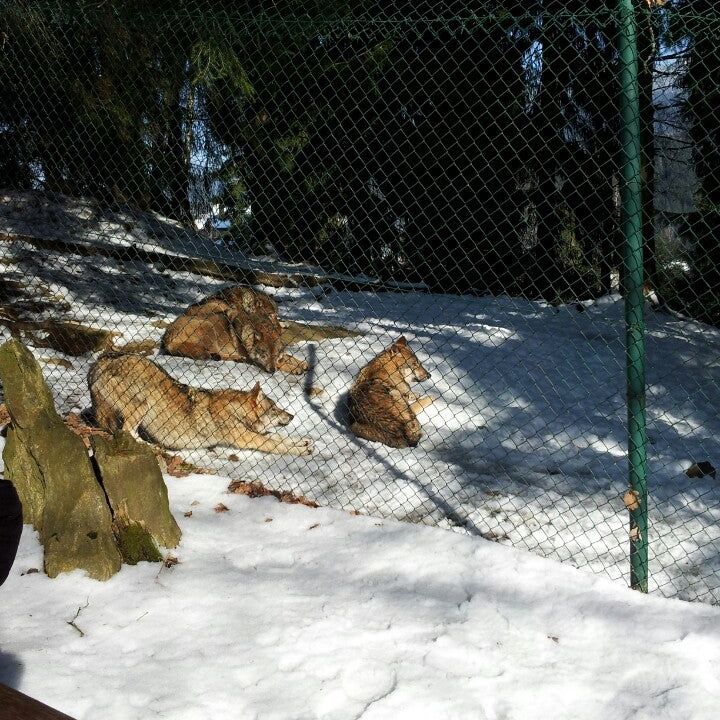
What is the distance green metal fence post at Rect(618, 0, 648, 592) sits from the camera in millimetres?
3219

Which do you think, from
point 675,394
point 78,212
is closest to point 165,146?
point 78,212

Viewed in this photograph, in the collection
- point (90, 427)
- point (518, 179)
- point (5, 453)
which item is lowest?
point (90, 427)

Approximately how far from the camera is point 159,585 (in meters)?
3.24

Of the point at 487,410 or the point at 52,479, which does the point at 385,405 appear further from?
the point at 52,479

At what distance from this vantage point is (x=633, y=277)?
327cm

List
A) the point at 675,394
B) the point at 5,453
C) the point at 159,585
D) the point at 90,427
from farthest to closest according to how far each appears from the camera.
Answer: the point at 675,394 → the point at 90,427 → the point at 5,453 → the point at 159,585

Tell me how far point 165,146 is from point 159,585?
14.9 feet

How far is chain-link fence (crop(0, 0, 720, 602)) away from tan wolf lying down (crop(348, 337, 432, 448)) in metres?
0.02

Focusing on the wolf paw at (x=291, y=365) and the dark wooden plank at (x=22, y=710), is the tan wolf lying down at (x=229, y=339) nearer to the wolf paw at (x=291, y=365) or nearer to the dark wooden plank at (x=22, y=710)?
the wolf paw at (x=291, y=365)

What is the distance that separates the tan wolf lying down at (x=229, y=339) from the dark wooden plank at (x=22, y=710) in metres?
4.99

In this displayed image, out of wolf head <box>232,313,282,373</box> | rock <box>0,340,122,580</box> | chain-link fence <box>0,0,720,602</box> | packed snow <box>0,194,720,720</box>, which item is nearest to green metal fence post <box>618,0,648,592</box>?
chain-link fence <box>0,0,720,602</box>

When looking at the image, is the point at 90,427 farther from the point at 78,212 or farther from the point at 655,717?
the point at 78,212

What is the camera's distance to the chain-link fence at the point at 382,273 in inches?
174

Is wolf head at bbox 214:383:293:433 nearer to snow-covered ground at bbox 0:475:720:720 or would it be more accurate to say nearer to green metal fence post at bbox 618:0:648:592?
snow-covered ground at bbox 0:475:720:720
